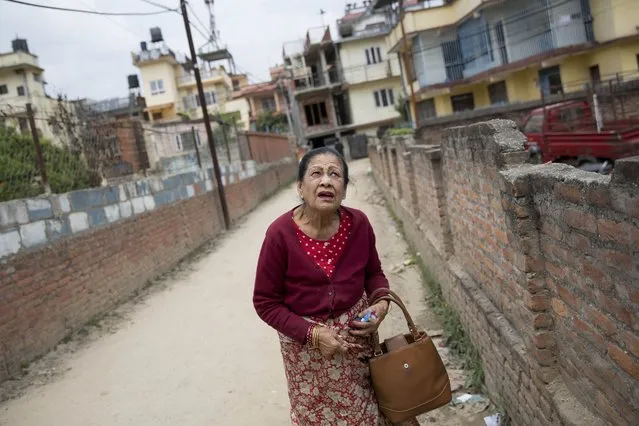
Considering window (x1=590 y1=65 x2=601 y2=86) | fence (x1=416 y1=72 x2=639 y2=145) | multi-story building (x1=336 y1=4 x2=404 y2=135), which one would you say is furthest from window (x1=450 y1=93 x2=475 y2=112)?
multi-story building (x1=336 y1=4 x2=404 y2=135)

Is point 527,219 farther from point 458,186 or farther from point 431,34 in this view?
point 431,34

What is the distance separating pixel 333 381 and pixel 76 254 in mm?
5582

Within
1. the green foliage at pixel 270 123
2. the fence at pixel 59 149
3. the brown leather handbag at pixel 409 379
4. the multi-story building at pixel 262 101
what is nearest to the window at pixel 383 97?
the green foliage at pixel 270 123

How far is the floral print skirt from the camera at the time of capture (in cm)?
243

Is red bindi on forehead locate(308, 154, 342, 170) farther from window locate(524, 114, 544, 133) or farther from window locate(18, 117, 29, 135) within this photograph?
window locate(524, 114, 544, 133)

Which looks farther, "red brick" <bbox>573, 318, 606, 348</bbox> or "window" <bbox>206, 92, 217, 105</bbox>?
"window" <bbox>206, 92, 217, 105</bbox>

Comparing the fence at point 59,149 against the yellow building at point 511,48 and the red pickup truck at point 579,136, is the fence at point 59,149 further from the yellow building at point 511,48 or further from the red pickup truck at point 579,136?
the yellow building at point 511,48

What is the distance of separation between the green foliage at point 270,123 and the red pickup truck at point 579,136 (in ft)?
120

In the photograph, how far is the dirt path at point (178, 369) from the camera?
4504 millimetres

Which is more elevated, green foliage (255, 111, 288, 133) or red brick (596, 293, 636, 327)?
green foliage (255, 111, 288, 133)

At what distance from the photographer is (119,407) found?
476cm

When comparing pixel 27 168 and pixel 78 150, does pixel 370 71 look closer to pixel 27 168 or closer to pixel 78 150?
pixel 78 150

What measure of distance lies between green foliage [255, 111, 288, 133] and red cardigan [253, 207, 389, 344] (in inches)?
1834

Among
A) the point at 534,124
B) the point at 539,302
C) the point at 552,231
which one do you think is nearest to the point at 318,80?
the point at 534,124
